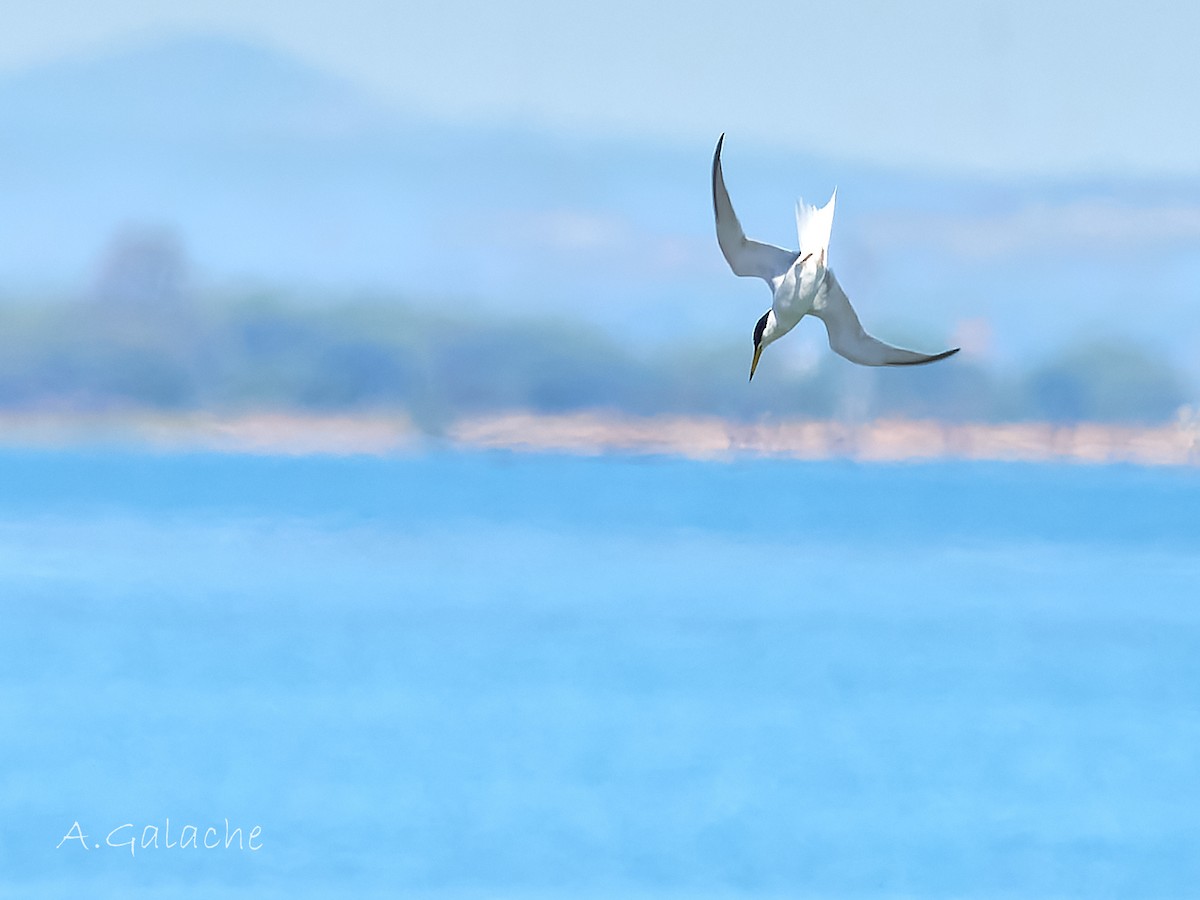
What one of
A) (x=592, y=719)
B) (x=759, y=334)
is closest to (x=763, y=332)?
(x=759, y=334)

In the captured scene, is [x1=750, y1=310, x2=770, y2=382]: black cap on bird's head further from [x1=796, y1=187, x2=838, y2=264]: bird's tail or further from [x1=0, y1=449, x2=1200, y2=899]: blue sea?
[x1=0, y1=449, x2=1200, y2=899]: blue sea

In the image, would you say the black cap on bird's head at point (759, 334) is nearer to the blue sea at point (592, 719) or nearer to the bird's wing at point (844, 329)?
the bird's wing at point (844, 329)

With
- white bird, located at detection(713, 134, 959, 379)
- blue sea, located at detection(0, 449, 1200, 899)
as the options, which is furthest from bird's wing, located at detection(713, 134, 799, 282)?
blue sea, located at detection(0, 449, 1200, 899)

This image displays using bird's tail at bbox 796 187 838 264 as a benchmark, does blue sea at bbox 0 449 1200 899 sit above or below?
below

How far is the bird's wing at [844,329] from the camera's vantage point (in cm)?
688

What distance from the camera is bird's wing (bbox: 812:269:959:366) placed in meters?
6.88

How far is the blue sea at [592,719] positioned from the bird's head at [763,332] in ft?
36.4

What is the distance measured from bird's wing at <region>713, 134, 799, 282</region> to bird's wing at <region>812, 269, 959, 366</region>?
0.59 feet

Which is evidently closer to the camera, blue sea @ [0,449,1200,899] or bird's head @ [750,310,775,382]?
bird's head @ [750,310,775,382]

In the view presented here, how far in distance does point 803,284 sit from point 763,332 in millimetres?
366

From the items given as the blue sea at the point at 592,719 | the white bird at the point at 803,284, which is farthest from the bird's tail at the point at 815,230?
the blue sea at the point at 592,719

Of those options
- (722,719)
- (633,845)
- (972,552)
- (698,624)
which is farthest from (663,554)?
(633,845)

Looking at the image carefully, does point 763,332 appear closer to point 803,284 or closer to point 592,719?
point 803,284

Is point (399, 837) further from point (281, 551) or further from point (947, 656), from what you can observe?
point (281, 551)
